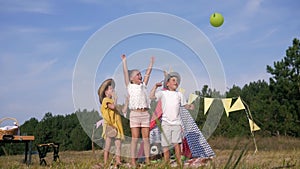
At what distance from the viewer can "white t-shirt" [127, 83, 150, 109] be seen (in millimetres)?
4047

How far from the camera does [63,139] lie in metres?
19.1

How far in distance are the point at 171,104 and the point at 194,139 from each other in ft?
5.84

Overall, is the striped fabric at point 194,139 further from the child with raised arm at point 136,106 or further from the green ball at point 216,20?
the child with raised arm at point 136,106

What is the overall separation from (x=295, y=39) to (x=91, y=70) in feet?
35.2

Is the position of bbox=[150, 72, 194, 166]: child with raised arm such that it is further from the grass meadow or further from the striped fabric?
the striped fabric

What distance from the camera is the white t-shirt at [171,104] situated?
4.38m

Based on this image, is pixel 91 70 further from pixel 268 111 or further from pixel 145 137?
pixel 268 111

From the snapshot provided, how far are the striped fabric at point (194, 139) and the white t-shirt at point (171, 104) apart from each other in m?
1.42

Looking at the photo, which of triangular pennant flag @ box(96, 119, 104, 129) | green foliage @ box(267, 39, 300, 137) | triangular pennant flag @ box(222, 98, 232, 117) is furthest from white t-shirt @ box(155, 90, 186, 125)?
green foliage @ box(267, 39, 300, 137)

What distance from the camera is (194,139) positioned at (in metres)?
6.07

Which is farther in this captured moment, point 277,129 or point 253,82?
point 253,82

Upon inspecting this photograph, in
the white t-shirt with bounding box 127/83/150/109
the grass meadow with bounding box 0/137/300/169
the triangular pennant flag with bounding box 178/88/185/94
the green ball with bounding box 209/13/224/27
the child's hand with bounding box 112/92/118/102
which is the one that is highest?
the green ball with bounding box 209/13/224/27

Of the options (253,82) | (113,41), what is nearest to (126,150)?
(113,41)

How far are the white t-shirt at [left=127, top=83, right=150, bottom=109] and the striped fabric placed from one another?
6.26ft
